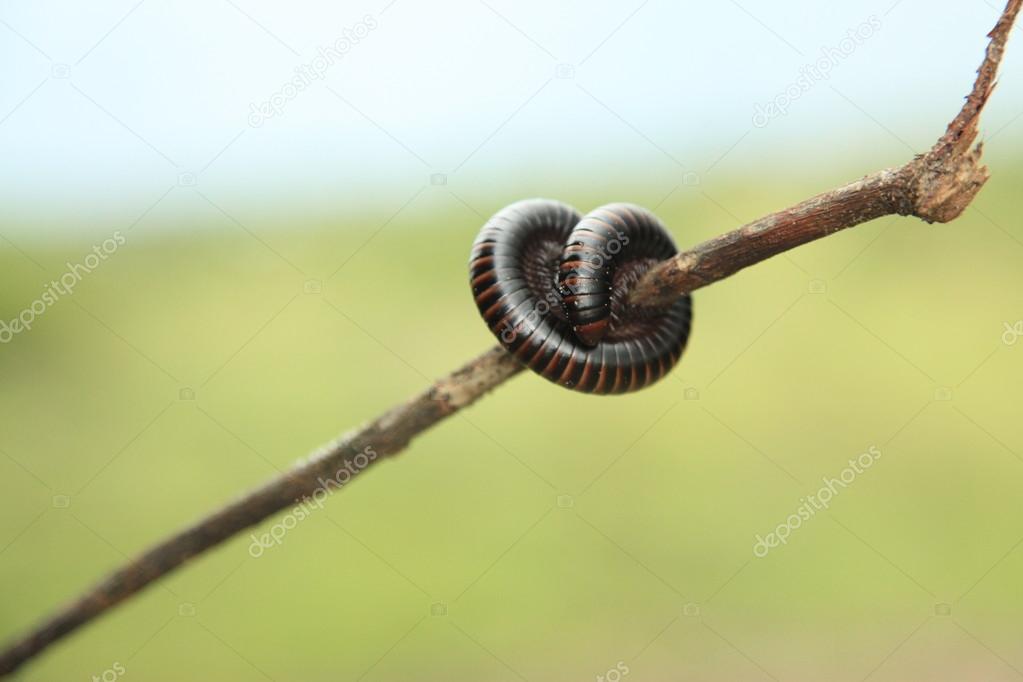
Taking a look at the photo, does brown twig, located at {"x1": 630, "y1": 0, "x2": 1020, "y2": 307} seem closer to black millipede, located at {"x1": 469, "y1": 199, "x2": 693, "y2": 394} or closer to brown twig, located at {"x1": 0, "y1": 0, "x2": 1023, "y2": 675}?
brown twig, located at {"x1": 0, "y1": 0, "x2": 1023, "y2": 675}

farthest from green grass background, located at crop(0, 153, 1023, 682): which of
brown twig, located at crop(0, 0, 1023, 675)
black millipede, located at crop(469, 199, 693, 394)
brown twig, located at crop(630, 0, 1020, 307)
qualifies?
brown twig, located at crop(630, 0, 1020, 307)

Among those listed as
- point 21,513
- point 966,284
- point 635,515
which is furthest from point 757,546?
point 21,513

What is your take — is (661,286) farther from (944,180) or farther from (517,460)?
(517,460)

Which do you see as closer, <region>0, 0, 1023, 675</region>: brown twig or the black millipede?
<region>0, 0, 1023, 675</region>: brown twig

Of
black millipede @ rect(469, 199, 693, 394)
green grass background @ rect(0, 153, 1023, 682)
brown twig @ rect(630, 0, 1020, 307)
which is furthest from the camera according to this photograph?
green grass background @ rect(0, 153, 1023, 682)

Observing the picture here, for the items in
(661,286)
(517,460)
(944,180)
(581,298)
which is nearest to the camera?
(944,180)

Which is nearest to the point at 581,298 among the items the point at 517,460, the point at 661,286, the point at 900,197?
the point at 661,286

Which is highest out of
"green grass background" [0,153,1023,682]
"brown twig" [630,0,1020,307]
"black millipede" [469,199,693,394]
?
"brown twig" [630,0,1020,307]
